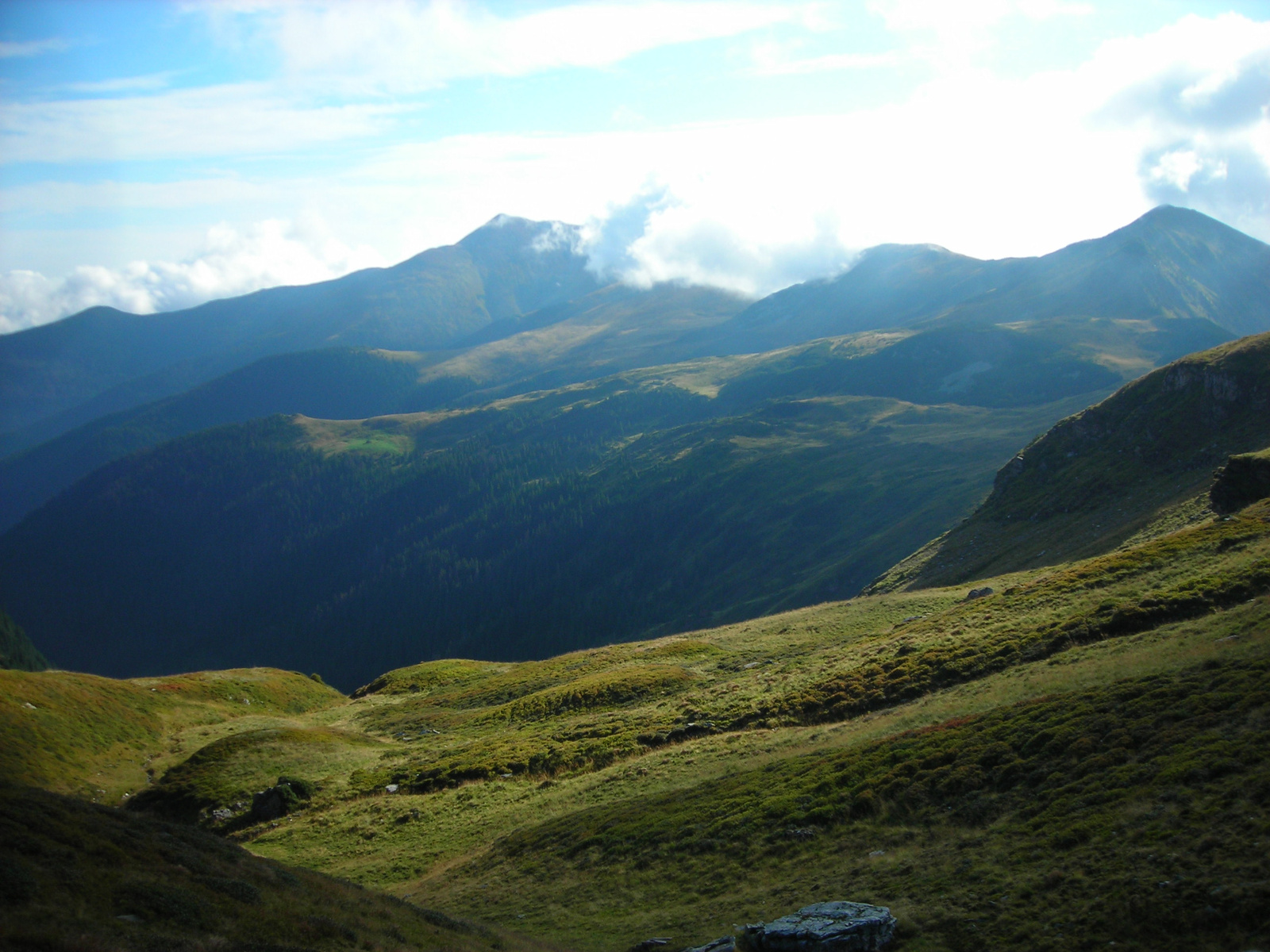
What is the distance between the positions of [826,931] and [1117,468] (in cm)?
10179

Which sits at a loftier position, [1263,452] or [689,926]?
[1263,452]

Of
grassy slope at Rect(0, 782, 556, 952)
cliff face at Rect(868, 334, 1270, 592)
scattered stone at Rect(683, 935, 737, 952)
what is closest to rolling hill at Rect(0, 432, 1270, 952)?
grassy slope at Rect(0, 782, 556, 952)

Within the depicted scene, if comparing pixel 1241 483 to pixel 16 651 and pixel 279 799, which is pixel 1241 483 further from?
pixel 16 651

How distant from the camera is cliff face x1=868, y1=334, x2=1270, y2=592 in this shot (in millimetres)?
86188

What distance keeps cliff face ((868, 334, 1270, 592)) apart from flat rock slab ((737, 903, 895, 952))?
70.6 meters

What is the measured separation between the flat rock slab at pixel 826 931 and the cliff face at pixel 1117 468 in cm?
7065

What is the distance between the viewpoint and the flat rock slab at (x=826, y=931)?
60.7 feet

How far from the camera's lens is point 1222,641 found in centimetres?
2972

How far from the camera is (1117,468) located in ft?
327

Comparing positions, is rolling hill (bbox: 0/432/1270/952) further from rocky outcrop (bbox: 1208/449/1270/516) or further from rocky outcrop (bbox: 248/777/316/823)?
rocky outcrop (bbox: 1208/449/1270/516)

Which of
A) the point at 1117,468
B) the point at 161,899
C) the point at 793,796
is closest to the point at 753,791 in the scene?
the point at 793,796

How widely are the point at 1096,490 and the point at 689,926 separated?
318 ft

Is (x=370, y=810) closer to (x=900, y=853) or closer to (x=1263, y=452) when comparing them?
(x=900, y=853)

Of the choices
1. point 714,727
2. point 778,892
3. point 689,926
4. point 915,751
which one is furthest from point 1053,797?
point 714,727
